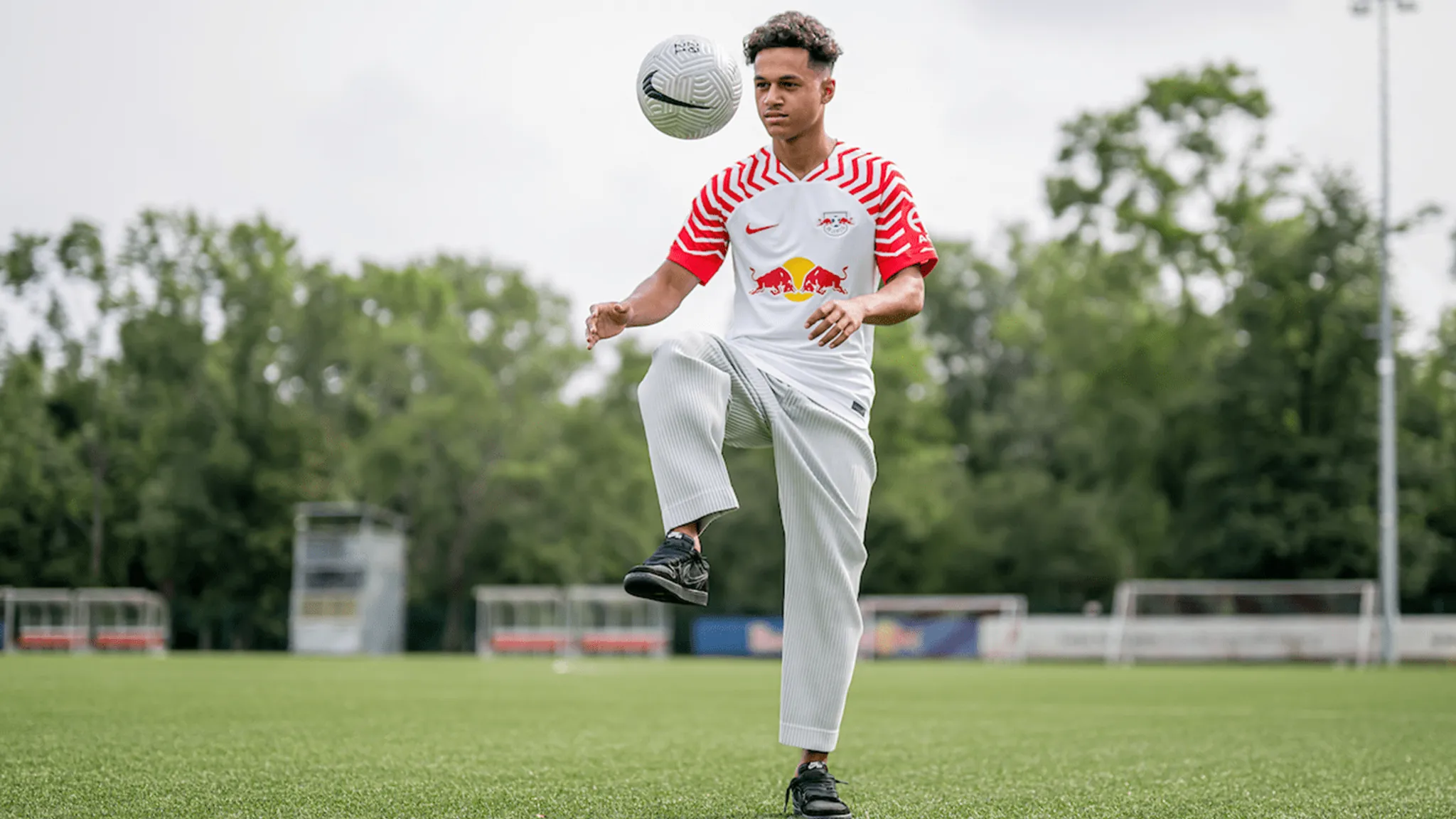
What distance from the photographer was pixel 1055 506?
→ 4825cm

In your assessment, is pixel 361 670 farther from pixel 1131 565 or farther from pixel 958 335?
pixel 958 335

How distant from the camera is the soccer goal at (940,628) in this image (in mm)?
34438

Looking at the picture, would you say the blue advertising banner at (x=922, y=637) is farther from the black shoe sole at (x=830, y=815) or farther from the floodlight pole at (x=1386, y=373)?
the black shoe sole at (x=830, y=815)

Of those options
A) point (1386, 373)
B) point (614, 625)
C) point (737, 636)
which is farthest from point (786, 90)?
point (614, 625)

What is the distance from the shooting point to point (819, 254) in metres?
4.39

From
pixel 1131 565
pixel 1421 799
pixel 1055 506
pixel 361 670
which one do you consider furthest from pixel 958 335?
pixel 1421 799

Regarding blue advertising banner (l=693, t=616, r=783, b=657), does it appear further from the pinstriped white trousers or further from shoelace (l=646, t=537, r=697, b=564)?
shoelace (l=646, t=537, r=697, b=564)

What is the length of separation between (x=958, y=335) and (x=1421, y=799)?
54.3 meters

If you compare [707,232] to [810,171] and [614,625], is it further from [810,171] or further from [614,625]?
[614,625]

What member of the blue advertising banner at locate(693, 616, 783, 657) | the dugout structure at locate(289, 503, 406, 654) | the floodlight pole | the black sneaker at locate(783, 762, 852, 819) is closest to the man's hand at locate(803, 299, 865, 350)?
the black sneaker at locate(783, 762, 852, 819)

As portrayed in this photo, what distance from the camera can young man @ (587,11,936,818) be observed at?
4242 millimetres

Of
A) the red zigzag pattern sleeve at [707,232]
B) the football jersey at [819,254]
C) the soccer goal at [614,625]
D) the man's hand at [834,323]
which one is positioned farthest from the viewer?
the soccer goal at [614,625]

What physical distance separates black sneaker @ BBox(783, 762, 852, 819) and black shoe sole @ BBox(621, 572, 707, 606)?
0.74m

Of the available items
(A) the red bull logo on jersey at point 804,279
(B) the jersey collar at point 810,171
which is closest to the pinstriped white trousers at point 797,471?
(A) the red bull logo on jersey at point 804,279
